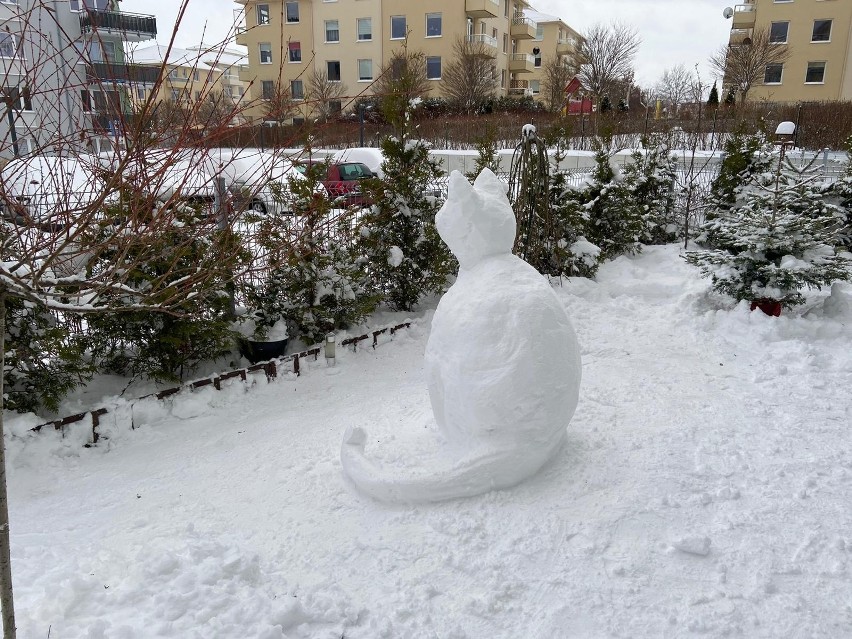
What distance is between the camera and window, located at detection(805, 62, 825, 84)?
3262 centimetres

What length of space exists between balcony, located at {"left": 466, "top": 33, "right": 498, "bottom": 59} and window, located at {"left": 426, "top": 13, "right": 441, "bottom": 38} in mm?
1828

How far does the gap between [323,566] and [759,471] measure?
3027 millimetres

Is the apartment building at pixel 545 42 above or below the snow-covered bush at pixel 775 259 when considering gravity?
above

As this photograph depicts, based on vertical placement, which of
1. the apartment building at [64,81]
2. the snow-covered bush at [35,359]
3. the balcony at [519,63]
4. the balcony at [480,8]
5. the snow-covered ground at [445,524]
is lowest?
the snow-covered ground at [445,524]

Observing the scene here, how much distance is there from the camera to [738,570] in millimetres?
3334

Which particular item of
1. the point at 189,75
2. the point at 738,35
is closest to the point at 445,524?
the point at 189,75

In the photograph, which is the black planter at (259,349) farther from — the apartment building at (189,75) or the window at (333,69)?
the window at (333,69)

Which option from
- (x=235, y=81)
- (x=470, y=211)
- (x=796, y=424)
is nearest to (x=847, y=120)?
(x=796, y=424)

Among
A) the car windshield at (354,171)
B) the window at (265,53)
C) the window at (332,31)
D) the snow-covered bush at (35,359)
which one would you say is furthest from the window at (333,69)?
the snow-covered bush at (35,359)

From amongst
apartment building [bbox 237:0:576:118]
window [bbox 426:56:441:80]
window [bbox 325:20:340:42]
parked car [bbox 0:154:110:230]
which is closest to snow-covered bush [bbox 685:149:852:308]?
parked car [bbox 0:154:110:230]

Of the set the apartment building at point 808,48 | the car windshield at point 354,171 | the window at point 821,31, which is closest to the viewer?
the car windshield at point 354,171

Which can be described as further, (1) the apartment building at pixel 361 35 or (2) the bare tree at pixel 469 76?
(1) the apartment building at pixel 361 35

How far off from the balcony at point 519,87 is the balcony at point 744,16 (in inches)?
502

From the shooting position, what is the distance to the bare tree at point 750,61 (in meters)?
29.7
